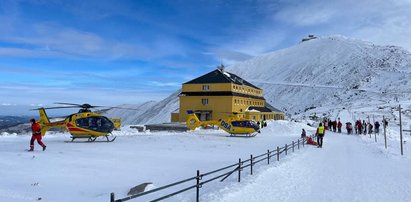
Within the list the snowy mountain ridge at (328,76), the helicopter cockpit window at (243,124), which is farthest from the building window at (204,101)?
the snowy mountain ridge at (328,76)

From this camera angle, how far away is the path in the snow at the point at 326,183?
10547 mm

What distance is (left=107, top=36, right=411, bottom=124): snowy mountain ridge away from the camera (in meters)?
105

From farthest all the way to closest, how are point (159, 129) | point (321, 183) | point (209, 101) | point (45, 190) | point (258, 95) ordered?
point (258, 95), point (209, 101), point (159, 129), point (321, 183), point (45, 190)

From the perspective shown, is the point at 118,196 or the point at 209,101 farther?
the point at 209,101

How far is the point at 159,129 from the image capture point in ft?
149

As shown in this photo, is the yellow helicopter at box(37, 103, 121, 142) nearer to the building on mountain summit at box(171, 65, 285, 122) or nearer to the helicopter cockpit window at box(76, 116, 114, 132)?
the helicopter cockpit window at box(76, 116, 114, 132)

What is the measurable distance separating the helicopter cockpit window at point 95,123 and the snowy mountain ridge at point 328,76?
69080mm

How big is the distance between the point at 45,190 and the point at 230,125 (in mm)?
26877

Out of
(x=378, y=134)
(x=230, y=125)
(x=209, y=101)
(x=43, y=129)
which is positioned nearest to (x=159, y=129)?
(x=230, y=125)

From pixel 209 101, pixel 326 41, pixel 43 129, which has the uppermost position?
pixel 326 41

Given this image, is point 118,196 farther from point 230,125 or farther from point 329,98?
point 329,98

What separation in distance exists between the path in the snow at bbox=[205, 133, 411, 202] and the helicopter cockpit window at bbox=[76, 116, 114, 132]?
567 inches

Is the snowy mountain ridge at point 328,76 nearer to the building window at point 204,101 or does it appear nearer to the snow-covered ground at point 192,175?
the building window at point 204,101

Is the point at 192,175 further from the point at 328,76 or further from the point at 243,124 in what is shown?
the point at 328,76
